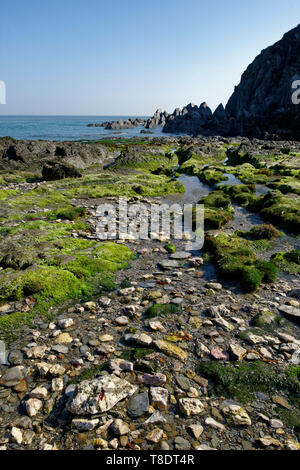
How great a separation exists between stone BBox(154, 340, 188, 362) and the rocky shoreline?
26 millimetres

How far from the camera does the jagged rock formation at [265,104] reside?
335ft

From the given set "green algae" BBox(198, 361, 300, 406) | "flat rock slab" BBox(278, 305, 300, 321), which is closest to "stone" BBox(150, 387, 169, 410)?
"green algae" BBox(198, 361, 300, 406)

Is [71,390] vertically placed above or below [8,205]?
below

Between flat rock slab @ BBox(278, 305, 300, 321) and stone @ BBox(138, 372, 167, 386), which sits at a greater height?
flat rock slab @ BBox(278, 305, 300, 321)

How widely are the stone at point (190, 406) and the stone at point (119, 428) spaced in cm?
111

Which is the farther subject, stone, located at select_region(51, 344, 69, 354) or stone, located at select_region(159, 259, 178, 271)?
Result: stone, located at select_region(159, 259, 178, 271)

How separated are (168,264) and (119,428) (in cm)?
755

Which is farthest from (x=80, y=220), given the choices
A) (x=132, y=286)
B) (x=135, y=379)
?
(x=135, y=379)

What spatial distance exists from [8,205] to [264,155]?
152ft

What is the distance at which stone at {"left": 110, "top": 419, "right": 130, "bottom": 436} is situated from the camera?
15.4ft

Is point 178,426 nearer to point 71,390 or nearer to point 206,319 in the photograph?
point 71,390

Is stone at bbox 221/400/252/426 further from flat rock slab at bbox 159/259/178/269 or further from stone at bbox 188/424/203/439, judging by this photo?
flat rock slab at bbox 159/259/178/269

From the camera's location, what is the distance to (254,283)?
32.2 ft

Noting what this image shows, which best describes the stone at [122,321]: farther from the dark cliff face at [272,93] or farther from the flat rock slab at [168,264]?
the dark cliff face at [272,93]
